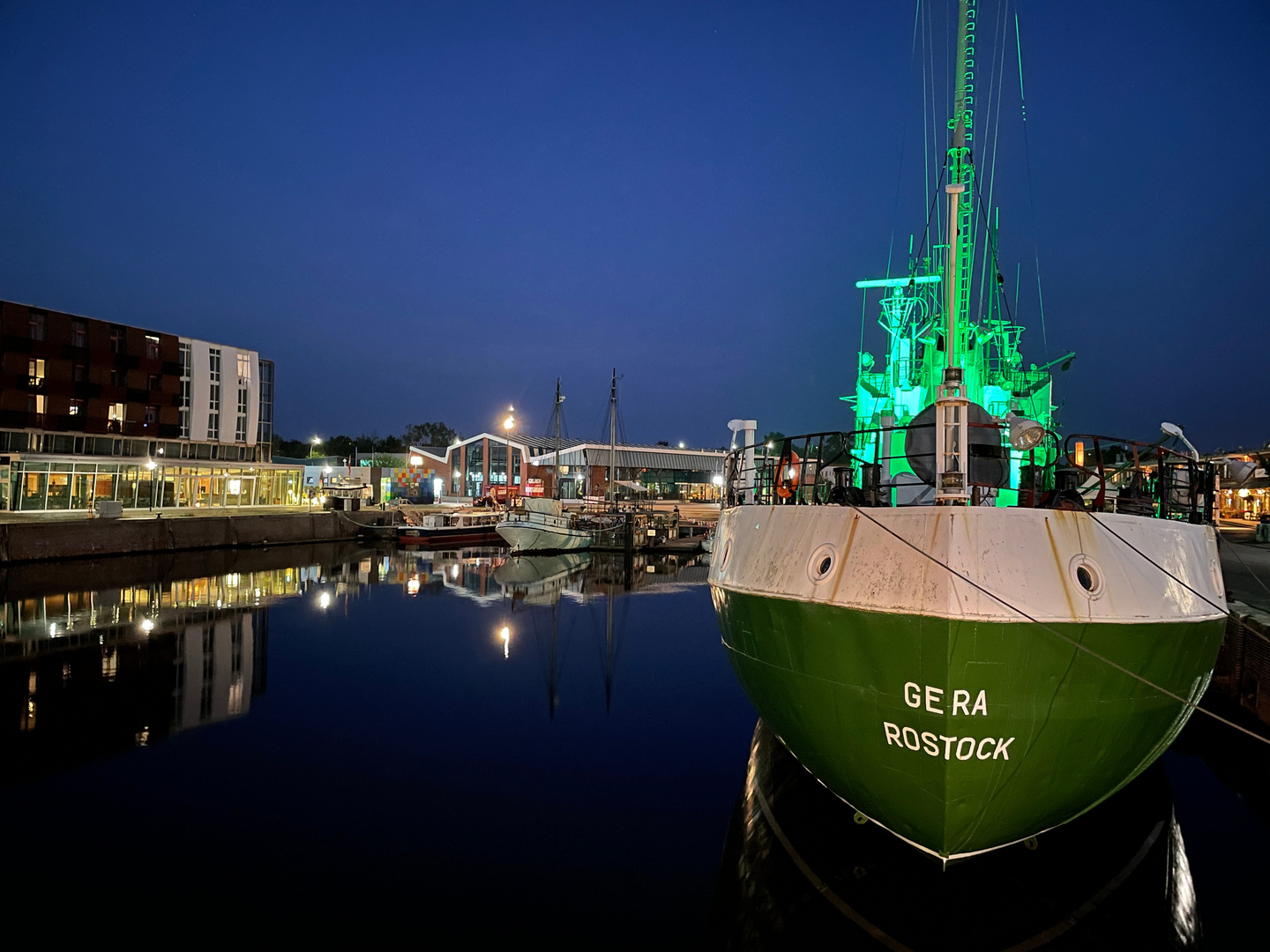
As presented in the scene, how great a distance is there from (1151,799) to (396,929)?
10.6m

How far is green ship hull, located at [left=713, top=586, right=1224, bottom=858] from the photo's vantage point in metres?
6.05

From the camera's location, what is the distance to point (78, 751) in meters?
12.1

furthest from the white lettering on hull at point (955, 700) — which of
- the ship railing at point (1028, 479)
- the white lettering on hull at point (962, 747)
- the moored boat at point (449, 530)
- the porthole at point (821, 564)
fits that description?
the moored boat at point (449, 530)

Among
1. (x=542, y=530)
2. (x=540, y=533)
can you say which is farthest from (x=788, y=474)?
(x=540, y=533)

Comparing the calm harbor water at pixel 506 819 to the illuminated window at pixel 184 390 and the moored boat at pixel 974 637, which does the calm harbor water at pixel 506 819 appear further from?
the illuminated window at pixel 184 390

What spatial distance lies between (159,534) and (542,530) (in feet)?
69.9

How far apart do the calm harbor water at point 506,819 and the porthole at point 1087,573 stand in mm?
3462

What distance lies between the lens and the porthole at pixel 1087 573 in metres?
6.29

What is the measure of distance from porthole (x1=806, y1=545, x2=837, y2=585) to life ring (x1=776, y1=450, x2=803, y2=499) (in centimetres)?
213

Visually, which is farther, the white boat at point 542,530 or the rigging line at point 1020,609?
the white boat at point 542,530

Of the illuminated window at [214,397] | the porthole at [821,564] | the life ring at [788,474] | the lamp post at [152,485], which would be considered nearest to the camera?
the porthole at [821,564]

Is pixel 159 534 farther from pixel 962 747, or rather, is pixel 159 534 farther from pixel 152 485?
pixel 962 747

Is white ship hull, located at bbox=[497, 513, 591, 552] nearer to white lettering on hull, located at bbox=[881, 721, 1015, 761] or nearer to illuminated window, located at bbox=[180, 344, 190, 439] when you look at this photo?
illuminated window, located at bbox=[180, 344, 190, 439]

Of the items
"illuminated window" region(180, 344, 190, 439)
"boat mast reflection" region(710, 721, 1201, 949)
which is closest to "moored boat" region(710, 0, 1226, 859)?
"boat mast reflection" region(710, 721, 1201, 949)
